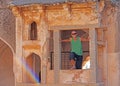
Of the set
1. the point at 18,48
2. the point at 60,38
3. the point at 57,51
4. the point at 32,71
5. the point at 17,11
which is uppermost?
the point at 17,11

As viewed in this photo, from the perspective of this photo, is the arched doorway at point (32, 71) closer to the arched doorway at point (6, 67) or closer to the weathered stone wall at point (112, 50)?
the weathered stone wall at point (112, 50)

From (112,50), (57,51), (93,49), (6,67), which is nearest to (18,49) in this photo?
(57,51)

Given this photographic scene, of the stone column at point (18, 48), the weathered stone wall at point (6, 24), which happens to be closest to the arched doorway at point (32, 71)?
the stone column at point (18, 48)

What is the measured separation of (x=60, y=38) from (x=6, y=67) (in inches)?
186

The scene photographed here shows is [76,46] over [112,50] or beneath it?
over

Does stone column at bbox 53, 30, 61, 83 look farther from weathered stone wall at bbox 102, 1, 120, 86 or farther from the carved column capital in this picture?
weathered stone wall at bbox 102, 1, 120, 86

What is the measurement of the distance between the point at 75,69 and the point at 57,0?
2045 millimetres

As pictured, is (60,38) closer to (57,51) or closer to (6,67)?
(57,51)

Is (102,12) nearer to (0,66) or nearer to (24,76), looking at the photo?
(24,76)

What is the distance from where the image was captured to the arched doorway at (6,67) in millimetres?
16594

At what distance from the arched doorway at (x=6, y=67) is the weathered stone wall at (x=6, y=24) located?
1.76 m

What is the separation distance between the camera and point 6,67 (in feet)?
55.3

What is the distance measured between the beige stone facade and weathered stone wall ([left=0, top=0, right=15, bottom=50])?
1.39 metres

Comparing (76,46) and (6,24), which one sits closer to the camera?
(76,46)
